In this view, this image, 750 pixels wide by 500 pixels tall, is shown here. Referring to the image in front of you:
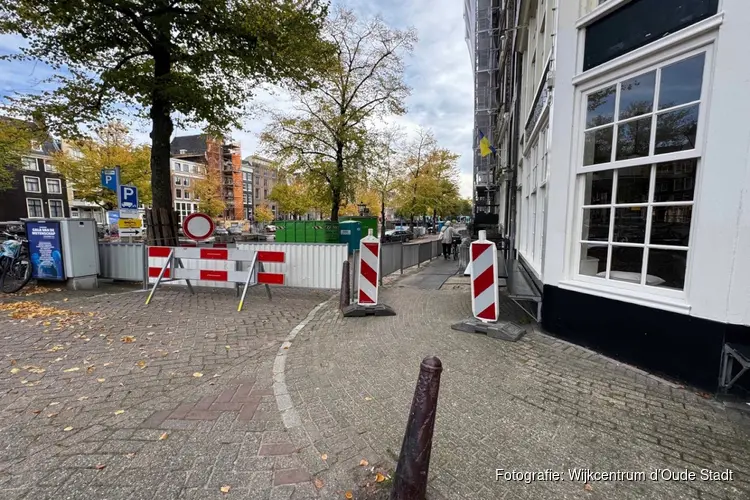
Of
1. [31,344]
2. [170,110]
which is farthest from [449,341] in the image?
[170,110]

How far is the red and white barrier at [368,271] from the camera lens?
6242mm

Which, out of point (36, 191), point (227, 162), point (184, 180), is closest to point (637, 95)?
point (36, 191)

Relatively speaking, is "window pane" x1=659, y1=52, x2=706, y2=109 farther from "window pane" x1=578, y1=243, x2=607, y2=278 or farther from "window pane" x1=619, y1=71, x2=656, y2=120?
"window pane" x1=578, y1=243, x2=607, y2=278

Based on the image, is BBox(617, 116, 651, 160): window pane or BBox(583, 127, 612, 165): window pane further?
BBox(583, 127, 612, 165): window pane

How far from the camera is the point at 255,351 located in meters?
4.60

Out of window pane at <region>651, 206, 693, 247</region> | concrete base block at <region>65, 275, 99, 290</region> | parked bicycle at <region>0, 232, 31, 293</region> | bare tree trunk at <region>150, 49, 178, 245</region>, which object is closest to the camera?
window pane at <region>651, 206, 693, 247</region>

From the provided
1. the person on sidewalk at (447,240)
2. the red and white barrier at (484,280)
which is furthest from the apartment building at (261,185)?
the red and white barrier at (484,280)

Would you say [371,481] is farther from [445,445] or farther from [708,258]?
[708,258]

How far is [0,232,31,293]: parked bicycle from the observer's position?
8.04m

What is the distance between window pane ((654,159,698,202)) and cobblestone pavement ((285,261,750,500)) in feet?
6.12

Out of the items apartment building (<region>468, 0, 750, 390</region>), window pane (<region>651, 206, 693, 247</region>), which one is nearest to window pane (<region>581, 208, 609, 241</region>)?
apartment building (<region>468, 0, 750, 390</region>)

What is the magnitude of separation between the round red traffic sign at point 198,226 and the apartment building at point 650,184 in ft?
20.6

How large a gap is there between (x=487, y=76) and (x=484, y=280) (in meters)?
20.6

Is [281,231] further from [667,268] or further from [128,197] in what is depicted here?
[667,268]
